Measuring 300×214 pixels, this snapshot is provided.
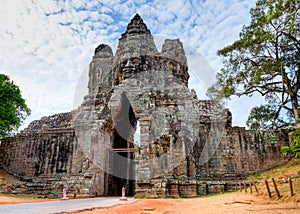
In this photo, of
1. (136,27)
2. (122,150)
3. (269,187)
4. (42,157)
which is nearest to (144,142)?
(122,150)

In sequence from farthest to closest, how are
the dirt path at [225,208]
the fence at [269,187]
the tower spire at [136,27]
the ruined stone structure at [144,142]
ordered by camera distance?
the tower spire at [136,27]
the ruined stone structure at [144,142]
the fence at [269,187]
the dirt path at [225,208]

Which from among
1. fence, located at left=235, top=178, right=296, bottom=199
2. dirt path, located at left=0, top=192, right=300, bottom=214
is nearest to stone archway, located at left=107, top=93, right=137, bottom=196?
fence, located at left=235, top=178, right=296, bottom=199

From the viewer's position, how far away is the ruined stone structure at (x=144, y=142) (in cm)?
1462

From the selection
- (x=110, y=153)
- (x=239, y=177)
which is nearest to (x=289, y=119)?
(x=239, y=177)

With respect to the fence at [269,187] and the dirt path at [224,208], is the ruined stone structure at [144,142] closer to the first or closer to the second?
the fence at [269,187]

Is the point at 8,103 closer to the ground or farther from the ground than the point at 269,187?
farther from the ground

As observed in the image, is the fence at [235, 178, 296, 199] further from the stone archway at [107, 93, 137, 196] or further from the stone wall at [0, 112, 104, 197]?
the stone wall at [0, 112, 104, 197]

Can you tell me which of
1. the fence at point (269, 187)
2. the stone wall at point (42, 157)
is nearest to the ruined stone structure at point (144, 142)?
the stone wall at point (42, 157)

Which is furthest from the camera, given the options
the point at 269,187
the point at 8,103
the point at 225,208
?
the point at 8,103

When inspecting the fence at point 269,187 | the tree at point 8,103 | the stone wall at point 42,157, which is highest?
the tree at point 8,103

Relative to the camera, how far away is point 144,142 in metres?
14.8

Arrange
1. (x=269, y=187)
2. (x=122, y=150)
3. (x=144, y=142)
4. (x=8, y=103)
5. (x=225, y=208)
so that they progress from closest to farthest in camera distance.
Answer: (x=225, y=208) → (x=269, y=187) → (x=144, y=142) → (x=122, y=150) → (x=8, y=103)

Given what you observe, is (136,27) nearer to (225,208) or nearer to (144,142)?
(144,142)

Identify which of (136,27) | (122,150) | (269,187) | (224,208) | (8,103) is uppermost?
(136,27)
